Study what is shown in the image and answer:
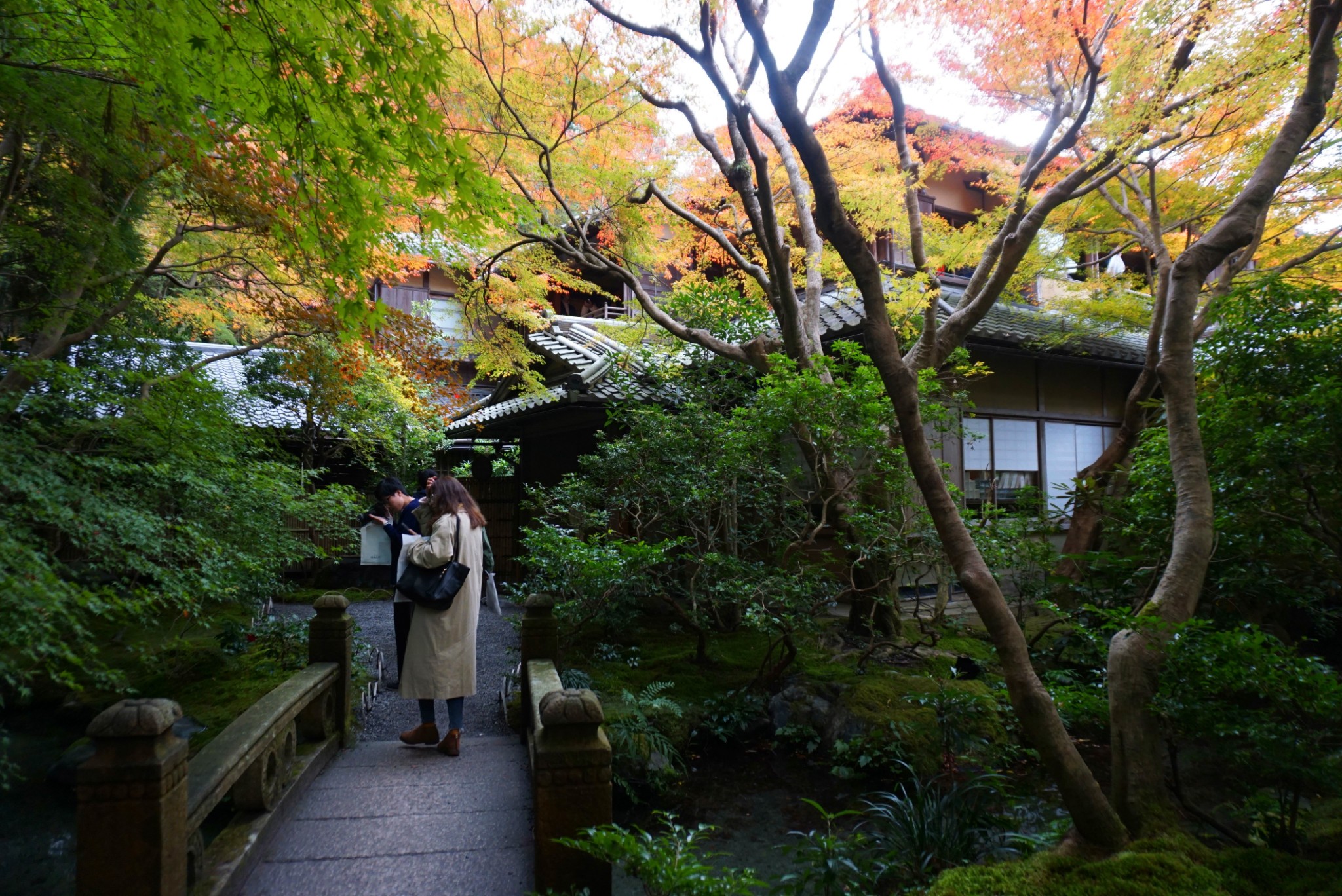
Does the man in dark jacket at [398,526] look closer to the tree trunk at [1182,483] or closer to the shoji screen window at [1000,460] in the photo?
the tree trunk at [1182,483]

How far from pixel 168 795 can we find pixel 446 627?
2385 mm

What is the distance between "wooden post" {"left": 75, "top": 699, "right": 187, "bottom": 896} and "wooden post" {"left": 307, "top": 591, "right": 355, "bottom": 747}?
2942 millimetres

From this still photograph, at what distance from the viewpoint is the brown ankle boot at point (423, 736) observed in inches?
223

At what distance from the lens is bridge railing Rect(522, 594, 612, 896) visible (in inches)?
143

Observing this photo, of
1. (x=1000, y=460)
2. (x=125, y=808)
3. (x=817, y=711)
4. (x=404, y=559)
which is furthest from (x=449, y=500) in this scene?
(x=1000, y=460)

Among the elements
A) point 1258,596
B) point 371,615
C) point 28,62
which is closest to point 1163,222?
point 1258,596

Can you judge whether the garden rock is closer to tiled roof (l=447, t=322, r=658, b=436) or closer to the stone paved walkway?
the stone paved walkway

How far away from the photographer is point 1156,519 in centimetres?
546

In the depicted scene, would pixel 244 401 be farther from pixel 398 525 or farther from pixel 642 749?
pixel 642 749

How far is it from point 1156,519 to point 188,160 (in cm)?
824

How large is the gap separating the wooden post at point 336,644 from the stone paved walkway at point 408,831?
0.42 m

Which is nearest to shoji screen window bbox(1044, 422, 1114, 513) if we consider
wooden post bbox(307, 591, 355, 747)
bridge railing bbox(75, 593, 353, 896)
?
wooden post bbox(307, 591, 355, 747)

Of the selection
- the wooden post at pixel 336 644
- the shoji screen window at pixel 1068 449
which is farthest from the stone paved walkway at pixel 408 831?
the shoji screen window at pixel 1068 449

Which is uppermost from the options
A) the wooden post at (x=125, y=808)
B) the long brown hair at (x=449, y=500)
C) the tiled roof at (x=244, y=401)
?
Answer: the tiled roof at (x=244, y=401)
